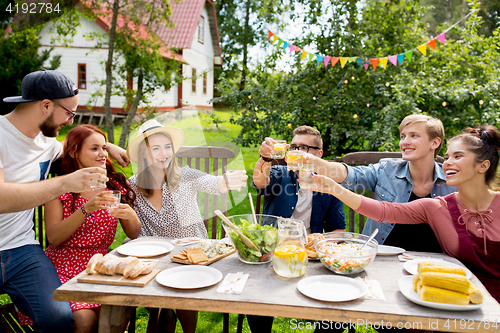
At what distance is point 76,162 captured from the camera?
2523 mm

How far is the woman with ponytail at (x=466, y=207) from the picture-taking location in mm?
1961

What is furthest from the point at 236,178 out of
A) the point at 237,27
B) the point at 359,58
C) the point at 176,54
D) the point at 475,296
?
the point at 237,27

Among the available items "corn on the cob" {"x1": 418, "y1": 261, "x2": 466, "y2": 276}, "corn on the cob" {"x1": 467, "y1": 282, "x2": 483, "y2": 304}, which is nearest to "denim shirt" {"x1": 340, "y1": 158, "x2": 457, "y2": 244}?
"corn on the cob" {"x1": 418, "y1": 261, "x2": 466, "y2": 276}

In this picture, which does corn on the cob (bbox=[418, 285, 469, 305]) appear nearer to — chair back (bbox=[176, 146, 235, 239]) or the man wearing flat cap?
the man wearing flat cap

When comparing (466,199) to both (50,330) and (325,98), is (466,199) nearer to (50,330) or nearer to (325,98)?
(50,330)

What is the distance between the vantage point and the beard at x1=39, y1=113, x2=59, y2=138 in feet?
7.57

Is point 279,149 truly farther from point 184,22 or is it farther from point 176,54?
point 184,22

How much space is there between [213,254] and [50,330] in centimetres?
94

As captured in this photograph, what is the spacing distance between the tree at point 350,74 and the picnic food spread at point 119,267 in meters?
4.42

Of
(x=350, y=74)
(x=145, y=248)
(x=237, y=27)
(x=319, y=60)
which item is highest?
(x=237, y=27)

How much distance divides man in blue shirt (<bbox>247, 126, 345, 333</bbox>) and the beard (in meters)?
1.46

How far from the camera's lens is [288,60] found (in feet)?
20.9

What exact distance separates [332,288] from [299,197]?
4.74 ft

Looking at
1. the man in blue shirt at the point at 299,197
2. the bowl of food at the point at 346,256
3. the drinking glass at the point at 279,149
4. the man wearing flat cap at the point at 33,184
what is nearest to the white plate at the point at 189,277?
the bowl of food at the point at 346,256
